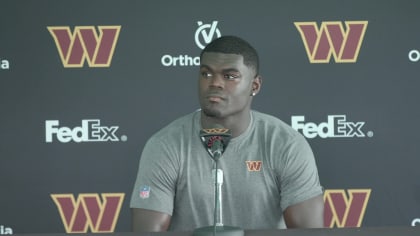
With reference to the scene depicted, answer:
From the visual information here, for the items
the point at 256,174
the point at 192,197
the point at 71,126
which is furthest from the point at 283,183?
the point at 71,126

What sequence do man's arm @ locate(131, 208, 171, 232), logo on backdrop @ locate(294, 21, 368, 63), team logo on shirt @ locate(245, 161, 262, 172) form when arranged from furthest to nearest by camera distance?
logo on backdrop @ locate(294, 21, 368, 63), team logo on shirt @ locate(245, 161, 262, 172), man's arm @ locate(131, 208, 171, 232)

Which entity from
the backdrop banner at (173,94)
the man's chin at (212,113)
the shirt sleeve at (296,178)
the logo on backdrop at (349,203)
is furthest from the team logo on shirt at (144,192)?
the logo on backdrop at (349,203)

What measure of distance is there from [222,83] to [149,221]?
491 mm

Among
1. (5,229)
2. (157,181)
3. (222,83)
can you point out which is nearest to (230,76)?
(222,83)

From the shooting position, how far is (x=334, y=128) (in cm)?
287

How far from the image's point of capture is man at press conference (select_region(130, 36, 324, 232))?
75.7 inches

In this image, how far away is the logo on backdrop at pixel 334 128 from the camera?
9.42ft

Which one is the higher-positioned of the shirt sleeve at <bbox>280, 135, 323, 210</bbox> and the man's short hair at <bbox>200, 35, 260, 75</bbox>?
the man's short hair at <bbox>200, 35, 260, 75</bbox>

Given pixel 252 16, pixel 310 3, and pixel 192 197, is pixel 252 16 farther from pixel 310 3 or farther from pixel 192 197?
pixel 192 197

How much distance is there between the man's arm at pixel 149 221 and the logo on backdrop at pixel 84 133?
102 cm

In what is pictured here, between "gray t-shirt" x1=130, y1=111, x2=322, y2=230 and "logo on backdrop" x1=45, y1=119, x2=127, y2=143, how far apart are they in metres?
0.91

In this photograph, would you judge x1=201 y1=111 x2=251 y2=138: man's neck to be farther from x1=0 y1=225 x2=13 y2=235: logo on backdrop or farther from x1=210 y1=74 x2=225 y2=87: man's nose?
x1=0 y1=225 x2=13 y2=235: logo on backdrop

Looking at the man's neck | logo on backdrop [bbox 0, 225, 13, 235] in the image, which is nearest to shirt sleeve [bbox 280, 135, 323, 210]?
the man's neck

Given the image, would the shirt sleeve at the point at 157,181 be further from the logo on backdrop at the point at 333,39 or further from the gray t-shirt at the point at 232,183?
the logo on backdrop at the point at 333,39
